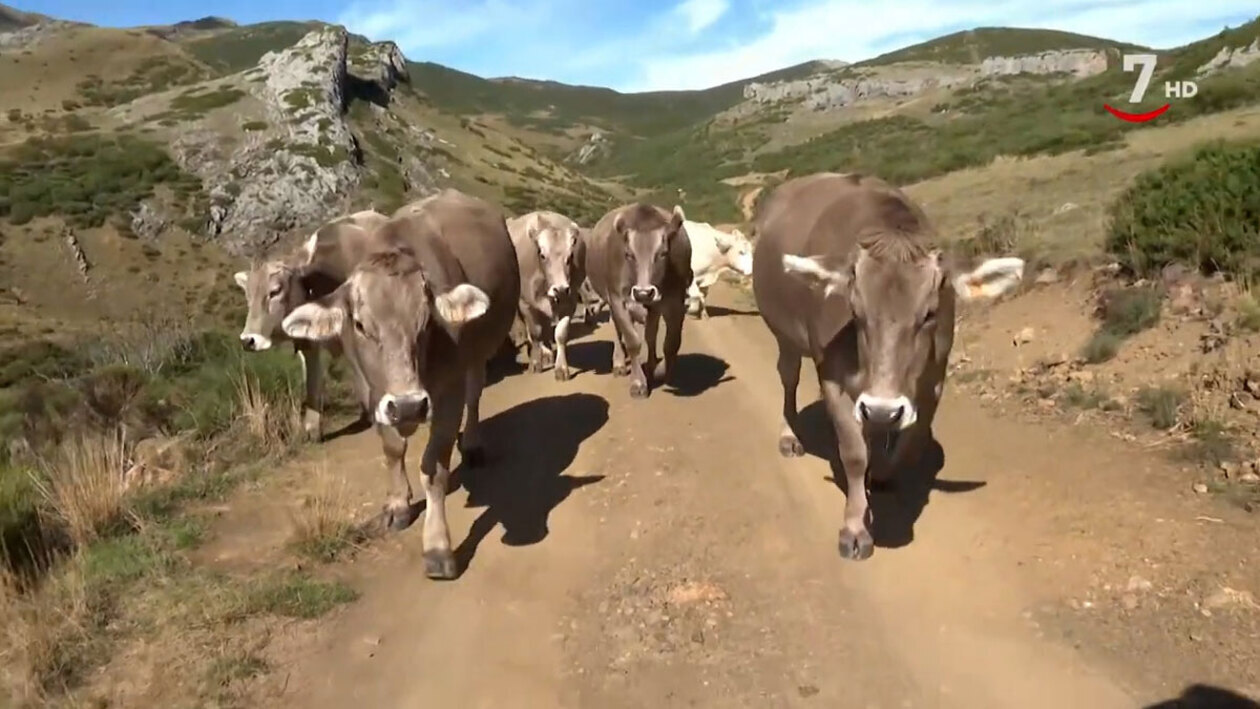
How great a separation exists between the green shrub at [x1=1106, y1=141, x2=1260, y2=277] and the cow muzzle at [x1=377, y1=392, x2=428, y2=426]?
768 cm

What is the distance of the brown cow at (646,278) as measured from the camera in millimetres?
11242

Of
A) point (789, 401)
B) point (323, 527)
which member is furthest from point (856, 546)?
point (323, 527)

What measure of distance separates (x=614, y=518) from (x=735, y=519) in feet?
3.06

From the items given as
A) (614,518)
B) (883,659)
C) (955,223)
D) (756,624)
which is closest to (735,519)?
(614,518)

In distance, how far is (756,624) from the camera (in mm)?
5711

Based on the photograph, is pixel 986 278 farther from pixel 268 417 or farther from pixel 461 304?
pixel 268 417

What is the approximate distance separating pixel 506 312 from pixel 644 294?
256 cm

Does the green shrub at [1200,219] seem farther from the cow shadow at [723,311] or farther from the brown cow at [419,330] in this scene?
the cow shadow at [723,311]

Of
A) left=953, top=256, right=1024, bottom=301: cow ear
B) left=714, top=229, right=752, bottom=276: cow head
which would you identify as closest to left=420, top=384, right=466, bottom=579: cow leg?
left=953, top=256, right=1024, bottom=301: cow ear

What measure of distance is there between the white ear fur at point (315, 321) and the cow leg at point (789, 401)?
4.02m

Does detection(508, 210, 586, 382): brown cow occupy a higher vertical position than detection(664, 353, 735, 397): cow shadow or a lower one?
higher

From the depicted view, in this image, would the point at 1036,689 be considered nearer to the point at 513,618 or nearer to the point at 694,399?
the point at 513,618

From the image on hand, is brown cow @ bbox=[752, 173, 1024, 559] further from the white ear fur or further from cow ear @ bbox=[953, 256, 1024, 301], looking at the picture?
the white ear fur

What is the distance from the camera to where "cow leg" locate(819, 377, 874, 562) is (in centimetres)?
639
